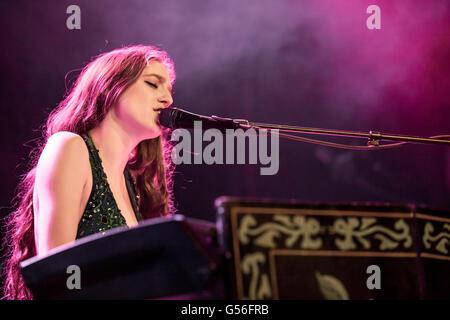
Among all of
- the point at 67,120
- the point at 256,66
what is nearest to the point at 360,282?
the point at 67,120

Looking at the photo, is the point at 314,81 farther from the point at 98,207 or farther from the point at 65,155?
the point at 65,155

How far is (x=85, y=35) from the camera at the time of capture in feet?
10.1

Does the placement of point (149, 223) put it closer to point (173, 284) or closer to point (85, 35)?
point (173, 284)

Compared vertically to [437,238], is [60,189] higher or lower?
higher

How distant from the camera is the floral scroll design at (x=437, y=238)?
3.18 ft

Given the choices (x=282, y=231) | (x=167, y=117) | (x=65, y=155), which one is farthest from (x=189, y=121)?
(x=282, y=231)

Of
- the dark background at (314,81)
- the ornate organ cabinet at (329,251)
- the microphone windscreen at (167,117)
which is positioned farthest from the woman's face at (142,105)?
the dark background at (314,81)

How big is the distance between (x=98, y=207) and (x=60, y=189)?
28 centimetres

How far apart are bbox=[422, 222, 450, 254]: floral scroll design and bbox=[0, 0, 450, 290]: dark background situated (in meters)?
2.28

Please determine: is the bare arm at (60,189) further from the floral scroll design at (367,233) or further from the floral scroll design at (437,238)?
the floral scroll design at (437,238)

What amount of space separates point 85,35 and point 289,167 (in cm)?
171

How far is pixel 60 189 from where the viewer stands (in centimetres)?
145

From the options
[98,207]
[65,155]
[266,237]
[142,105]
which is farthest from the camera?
[142,105]

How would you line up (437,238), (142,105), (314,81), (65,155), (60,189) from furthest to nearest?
(314,81), (142,105), (65,155), (60,189), (437,238)
